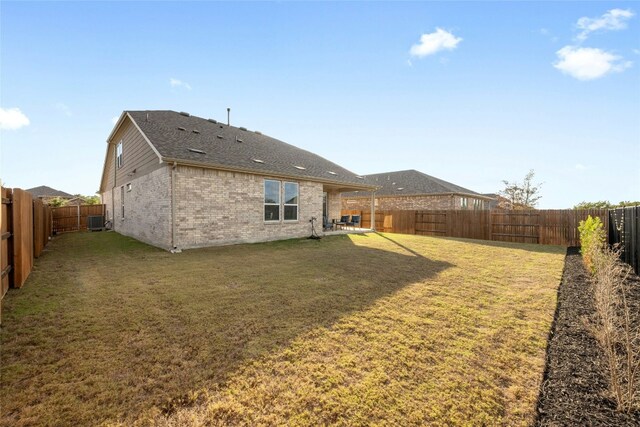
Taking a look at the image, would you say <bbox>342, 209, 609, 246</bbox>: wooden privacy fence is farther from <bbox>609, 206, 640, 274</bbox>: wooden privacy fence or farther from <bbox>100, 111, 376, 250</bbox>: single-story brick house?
<bbox>100, 111, 376, 250</bbox>: single-story brick house

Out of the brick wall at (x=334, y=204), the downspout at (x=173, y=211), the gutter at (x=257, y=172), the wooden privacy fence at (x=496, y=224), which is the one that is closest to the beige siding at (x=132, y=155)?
the downspout at (x=173, y=211)

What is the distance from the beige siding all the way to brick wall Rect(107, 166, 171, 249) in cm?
33

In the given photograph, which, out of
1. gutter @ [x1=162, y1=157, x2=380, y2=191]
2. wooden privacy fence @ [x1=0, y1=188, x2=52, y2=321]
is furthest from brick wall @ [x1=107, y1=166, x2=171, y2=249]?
wooden privacy fence @ [x1=0, y1=188, x2=52, y2=321]

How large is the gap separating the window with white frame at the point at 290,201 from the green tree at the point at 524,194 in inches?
1100

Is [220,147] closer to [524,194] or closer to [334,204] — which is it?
[334,204]

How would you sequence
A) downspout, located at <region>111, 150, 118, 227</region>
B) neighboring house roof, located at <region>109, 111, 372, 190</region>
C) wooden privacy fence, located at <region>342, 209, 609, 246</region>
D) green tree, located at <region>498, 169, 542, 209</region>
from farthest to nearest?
1. green tree, located at <region>498, 169, 542, 209</region>
2. downspout, located at <region>111, 150, 118, 227</region>
3. wooden privacy fence, located at <region>342, 209, 609, 246</region>
4. neighboring house roof, located at <region>109, 111, 372, 190</region>

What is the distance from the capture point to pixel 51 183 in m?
41.9

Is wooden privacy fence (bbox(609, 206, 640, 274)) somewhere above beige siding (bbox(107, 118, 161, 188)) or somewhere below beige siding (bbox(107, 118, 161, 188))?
below

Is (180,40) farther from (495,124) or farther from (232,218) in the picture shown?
(495,124)

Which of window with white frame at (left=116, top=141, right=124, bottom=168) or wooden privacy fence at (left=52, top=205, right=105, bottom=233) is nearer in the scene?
window with white frame at (left=116, top=141, right=124, bottom=168)

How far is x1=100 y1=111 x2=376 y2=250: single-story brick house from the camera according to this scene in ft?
32.7

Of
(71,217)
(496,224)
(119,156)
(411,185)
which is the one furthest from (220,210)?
(411,185)

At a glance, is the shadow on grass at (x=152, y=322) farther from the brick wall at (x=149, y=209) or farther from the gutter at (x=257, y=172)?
the gutter at (x=257, y=172)

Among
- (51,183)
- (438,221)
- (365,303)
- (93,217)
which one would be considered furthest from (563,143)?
(51,183)
